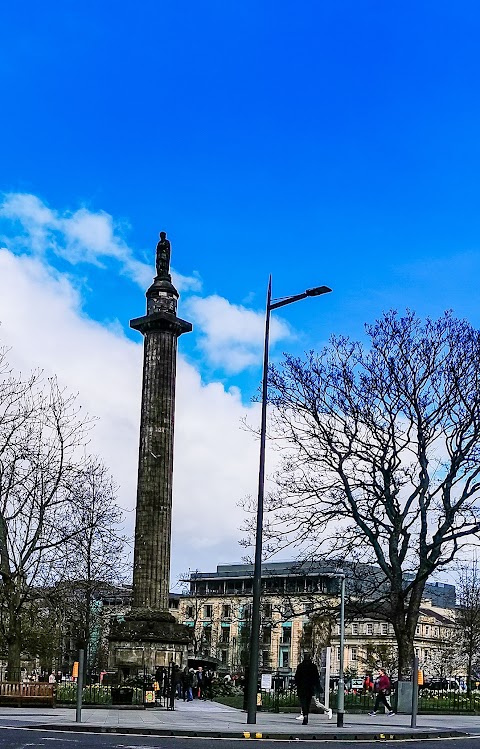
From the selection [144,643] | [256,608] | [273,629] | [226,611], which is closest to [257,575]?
Result: [256,608]

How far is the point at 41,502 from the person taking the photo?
122 feet

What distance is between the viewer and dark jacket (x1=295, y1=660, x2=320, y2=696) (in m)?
25.8

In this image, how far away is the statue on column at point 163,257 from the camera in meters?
46.8

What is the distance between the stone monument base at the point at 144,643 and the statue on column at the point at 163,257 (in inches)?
621

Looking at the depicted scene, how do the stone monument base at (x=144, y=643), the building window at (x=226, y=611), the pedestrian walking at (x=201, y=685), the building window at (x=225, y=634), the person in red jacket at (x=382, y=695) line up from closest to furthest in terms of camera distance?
the person in red jacket at (x=382, y=695) < the stone monument base at (x=144, y=643) < the pedestrian walking at (x=201, y=685) < the building window at (x=225, y=634) < the building window at (x=226, y=611)

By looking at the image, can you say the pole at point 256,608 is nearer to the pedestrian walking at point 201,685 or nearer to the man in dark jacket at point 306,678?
the man in dark jacket at point 306,678

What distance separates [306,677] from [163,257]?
2563cm

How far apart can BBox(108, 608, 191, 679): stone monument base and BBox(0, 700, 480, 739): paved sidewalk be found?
10.0 m

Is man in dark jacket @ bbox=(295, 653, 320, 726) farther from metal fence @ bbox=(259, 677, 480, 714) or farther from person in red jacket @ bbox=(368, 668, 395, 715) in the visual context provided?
person in red jacket @ bbox=(368, 668, 395, 715)

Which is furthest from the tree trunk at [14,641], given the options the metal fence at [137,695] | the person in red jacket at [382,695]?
the person in red jacket at [382,695]

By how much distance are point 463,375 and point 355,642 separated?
94966mm

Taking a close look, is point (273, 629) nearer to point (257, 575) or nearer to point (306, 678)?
point (306, 678)

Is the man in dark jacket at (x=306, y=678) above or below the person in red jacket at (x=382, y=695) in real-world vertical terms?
above

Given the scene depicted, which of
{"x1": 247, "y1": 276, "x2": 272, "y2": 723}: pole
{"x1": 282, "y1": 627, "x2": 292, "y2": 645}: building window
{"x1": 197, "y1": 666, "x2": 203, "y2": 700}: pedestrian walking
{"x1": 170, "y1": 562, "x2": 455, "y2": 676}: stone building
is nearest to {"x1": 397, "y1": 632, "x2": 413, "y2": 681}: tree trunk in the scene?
{"x1": 197, "y1": 666, "x2": 203, "y2": 700}: pedestrian walking
